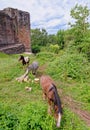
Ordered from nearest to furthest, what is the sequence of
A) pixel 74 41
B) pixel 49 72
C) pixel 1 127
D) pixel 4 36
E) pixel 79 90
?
pixel 1 127 < pixel 79 90 < pixel 49 72 < pixel 74 41 < pixel 4 36

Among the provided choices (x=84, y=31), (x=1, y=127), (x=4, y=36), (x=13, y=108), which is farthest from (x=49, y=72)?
(x=4, y=36)

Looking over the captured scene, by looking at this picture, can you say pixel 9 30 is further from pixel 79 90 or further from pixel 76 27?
pixel 79 90

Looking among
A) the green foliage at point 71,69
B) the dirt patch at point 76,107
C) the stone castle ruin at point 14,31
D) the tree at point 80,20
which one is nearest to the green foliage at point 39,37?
the stone castle ruin at point 14,31

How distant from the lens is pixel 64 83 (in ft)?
24.2

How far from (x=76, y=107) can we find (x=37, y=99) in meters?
1.05

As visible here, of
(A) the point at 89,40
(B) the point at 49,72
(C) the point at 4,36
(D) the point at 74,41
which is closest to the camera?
(B) the point at 49,72

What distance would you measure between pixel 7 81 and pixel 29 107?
330cm

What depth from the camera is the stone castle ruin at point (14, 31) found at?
1794 cm

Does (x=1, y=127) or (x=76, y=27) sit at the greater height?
Result: (x=76, y=27)

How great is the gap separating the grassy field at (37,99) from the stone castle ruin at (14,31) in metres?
8.94

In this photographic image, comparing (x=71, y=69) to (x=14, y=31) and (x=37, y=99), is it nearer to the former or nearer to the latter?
(x=37, y=99)

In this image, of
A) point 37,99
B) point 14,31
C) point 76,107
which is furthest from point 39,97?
point 14,31

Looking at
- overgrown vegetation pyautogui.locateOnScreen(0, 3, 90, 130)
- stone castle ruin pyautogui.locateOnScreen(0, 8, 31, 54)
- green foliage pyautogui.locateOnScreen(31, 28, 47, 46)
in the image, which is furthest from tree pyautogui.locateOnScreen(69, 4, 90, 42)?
green foliage pyautogui.locateOnScreen(31, 28, 47, 46)

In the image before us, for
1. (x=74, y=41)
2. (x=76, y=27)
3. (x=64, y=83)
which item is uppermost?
(x=76, y=27)
